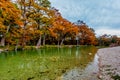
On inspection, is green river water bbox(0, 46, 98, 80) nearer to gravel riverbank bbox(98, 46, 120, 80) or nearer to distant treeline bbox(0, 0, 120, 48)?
gravel riverbank bbox(98, 46, 120, 80)

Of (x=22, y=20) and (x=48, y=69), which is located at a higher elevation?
(x=22, y=20)

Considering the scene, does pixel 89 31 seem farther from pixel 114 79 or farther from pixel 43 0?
pixel 114 79

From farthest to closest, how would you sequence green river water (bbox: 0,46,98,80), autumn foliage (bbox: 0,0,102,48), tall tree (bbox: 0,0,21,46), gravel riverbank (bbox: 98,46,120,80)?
autumn foliage (bbox: 0,0,102,48)
tall tree (bbox: 0,0,21,46)
green river water (bbox: 0,46,98,80)
gravel riverbank (bbox: 98,46,120,80)

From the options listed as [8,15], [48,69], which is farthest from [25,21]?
[48,69]

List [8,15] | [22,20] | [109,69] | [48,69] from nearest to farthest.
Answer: [109,69], [48,69], [8,15], [22,20]

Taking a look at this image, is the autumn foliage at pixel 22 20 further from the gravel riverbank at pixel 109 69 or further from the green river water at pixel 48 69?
the gravel riverbank at pixel 109 69

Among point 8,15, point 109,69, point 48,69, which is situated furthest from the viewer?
point 8,15

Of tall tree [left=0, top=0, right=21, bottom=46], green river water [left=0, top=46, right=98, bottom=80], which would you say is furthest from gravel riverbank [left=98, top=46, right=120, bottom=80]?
tall tree [left=0, top=0, right=21, bottom=46]

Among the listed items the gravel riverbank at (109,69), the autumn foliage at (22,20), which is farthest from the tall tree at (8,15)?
the gravel riverbank at (109,69)

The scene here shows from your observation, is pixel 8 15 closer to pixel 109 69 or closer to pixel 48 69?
pixel 48 69

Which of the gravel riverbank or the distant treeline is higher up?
the distant treeline

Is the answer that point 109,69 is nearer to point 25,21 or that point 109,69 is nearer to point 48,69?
point 48,69

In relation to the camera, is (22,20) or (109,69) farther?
(22,20)

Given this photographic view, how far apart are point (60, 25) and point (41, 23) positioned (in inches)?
537
